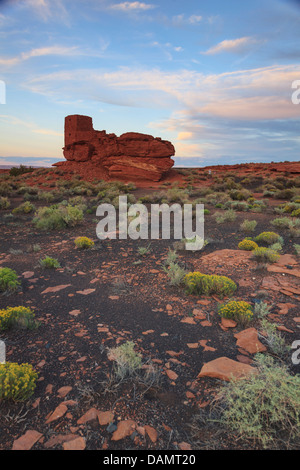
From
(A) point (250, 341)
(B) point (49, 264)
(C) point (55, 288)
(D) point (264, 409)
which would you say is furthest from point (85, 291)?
(D) point (264, 409)

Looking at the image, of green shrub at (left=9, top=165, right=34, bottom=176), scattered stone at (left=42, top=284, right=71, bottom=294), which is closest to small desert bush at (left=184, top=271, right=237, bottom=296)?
scattered stone at (left=42, top=284, right=71, bottom=294)

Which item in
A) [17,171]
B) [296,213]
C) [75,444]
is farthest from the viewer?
[17,171]

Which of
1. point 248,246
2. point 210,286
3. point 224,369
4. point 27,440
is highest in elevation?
point 248,246

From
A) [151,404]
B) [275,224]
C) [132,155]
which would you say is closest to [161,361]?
[151,404]

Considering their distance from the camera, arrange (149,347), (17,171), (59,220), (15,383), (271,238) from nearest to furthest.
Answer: (15,383)
(149,347)
(271,238)
(59,220)
(17,171)

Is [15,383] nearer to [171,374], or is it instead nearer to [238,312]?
[171,374]

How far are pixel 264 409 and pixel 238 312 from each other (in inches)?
77.4

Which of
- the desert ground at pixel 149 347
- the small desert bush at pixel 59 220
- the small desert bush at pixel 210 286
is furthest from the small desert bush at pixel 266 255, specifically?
the small desert bush at pixel 59 220

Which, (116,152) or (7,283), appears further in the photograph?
(116,152)

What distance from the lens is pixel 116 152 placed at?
35.4 m

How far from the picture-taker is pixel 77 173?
35.5 meters

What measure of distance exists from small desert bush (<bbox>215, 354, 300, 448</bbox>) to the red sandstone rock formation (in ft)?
100

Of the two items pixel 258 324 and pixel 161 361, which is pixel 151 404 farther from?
pixel 258 324

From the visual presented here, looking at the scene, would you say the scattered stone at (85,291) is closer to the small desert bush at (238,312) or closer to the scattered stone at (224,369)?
the small desert bush at (238,312)
